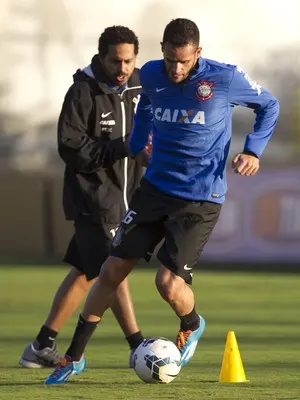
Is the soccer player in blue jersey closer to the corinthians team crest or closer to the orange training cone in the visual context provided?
the corinthians team crest

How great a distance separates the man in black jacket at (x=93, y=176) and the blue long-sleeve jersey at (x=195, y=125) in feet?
2.90

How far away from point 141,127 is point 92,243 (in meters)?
0.98

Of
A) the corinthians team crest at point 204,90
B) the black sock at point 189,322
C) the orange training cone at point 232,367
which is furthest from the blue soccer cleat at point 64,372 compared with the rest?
the corinthians team crest at point 204,90

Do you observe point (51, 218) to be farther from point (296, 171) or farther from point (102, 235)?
point (102, 235)

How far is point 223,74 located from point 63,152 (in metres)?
1.44

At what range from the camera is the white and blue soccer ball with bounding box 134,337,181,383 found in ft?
26.0

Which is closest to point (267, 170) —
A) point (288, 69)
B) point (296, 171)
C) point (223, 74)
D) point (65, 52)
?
point (296, 171)

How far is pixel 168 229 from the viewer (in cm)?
811

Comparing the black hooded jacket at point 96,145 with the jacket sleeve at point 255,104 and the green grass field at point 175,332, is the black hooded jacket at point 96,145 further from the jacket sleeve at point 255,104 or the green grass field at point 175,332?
the jacket sleeve at point 255,104

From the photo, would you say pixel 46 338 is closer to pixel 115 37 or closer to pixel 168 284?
pixel 168 284

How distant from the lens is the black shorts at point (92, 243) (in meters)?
9.12

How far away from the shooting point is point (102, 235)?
30.1 feet

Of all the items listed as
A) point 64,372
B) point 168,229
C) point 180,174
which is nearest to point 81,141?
point 180,174

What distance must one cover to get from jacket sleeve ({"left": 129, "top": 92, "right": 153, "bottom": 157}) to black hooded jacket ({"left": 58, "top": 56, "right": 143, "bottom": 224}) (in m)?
0.57
